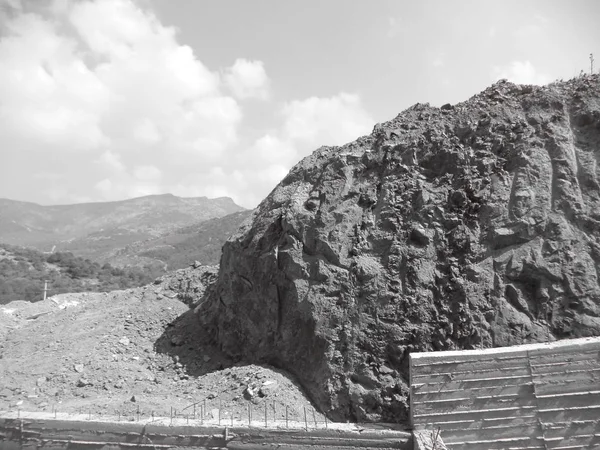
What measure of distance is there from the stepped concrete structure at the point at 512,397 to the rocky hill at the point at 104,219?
2260 inches

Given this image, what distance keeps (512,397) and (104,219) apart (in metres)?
83.9

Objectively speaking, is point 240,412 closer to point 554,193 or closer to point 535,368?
point 535,368

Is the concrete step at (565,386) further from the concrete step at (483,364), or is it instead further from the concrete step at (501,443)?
the concrete step at (501,443)

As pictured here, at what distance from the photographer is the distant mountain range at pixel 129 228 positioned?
39.3m

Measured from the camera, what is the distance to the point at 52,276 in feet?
81.2

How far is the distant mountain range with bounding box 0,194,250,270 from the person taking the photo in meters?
39.3

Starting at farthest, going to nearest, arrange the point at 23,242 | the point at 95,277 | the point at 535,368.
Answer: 1. the point at 23,242
2. the point at 95,277
3. the point at 535,368

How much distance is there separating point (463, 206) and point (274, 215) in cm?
336

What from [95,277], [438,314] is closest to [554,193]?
[438,314]

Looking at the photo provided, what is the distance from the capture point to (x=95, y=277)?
2547 centimetres

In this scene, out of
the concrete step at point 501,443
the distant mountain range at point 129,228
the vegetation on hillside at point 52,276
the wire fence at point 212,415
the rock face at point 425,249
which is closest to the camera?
the concrete step at point 501,443

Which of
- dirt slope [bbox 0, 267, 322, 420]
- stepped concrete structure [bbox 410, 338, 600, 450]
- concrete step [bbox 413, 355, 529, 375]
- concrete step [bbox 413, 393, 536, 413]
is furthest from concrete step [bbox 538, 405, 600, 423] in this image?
dirt slope [bbox 0, 267, 322, 420]

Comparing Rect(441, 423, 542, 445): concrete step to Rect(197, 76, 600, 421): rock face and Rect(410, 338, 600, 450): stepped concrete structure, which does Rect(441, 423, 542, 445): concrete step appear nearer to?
Rect(410, 338, 600, 450): stepped concrete structure

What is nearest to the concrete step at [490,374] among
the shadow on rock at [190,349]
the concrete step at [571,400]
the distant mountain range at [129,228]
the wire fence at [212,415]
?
the concrete step at [571,400]
